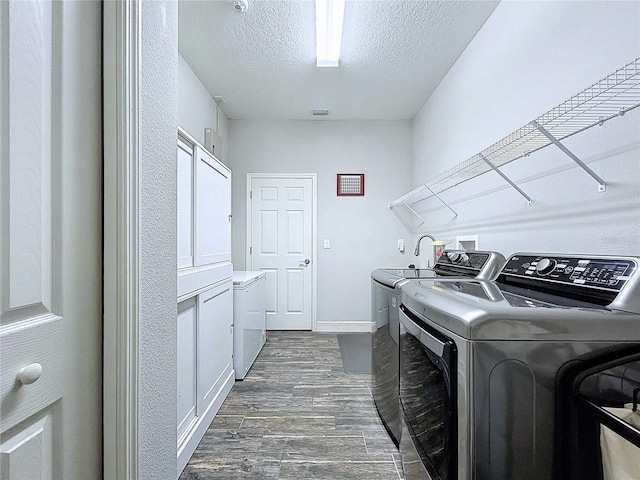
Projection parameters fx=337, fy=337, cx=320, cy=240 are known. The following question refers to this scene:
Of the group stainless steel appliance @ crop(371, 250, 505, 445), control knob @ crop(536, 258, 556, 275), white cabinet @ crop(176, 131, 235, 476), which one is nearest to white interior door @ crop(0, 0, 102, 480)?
white cabinet @ crop(176, 131, 235, 476)

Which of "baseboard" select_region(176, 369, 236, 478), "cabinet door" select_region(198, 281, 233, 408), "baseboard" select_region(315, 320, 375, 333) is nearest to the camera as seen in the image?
"baseboard" select_region(176, 369, 236, 478)

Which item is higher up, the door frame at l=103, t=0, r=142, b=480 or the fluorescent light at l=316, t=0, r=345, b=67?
the fluorescent light at l=316, t=0, r=345, b=67

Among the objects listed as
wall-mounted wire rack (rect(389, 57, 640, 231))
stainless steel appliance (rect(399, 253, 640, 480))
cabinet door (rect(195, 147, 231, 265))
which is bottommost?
stainless steel appliance (rect(399, 253, 640, 480))

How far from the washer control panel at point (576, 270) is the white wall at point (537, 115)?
289 millimetres

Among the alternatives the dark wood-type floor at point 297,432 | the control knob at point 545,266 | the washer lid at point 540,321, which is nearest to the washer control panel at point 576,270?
the control knob at point 545,266

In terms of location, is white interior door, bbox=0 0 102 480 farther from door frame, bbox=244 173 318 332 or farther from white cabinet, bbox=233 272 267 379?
door frame, bbox=244 173 318 332

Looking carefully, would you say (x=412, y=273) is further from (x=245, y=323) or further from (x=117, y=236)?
(x=117, y=236)

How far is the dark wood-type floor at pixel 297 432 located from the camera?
168 cm

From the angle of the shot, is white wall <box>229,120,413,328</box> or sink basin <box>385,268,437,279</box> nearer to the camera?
sink basin <box>385,268,437,279</box>

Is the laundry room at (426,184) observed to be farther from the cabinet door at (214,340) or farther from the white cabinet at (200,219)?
the white cabinet at (200,219)

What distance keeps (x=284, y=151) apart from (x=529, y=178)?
120 inches

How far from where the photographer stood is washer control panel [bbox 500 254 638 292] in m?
0.93

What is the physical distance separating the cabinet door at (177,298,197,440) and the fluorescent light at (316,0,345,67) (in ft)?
6.79

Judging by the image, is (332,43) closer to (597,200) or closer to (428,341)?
(597,200)
